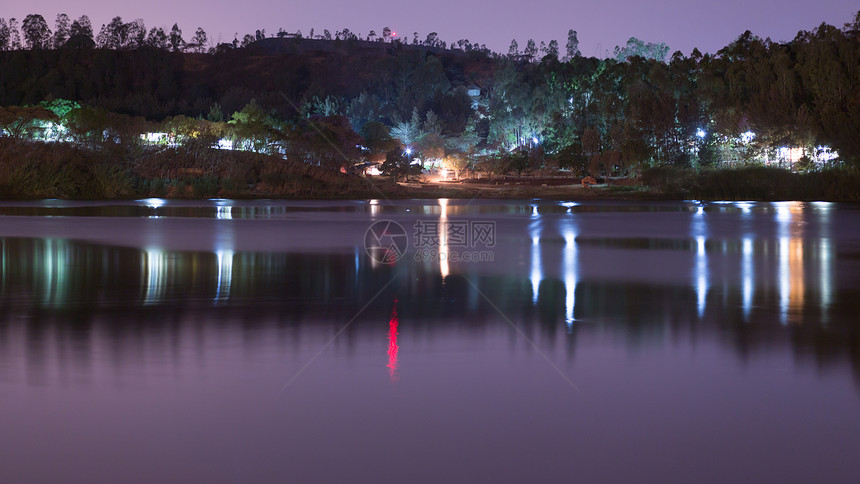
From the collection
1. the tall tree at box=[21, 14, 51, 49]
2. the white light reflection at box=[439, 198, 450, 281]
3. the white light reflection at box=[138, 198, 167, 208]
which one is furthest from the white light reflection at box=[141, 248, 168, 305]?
the tall tree at box=[21, 14, 51, 49]

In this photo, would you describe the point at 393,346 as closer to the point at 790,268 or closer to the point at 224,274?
the point at 224,274

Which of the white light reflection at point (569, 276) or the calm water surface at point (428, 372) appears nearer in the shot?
the calm water surface at point (428, 372)

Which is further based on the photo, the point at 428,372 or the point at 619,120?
the point at 619,120

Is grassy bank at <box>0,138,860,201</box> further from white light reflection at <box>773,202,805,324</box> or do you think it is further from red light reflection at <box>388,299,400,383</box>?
red light reflection at <box>388,299,400,383</box>

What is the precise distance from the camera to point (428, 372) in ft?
23.1

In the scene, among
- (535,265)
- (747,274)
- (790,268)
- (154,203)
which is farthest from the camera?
(154,203)

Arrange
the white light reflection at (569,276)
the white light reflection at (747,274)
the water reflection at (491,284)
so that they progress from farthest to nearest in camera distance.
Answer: the white light reflection at (747,274)
the white light reflection at (569,276)
the water reflection at (491,284)

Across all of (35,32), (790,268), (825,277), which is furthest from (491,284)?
(35,32)

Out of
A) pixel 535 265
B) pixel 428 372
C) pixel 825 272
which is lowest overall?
pixel 428 372

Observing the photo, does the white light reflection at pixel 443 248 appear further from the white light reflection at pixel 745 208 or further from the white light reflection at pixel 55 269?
the white light reflection at pixel 745 208

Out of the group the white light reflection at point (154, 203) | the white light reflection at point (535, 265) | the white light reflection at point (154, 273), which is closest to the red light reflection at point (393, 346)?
the white light reflection at point (535, 265)

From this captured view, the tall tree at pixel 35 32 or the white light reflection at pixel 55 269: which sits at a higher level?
the tall tree at pixel 35 32

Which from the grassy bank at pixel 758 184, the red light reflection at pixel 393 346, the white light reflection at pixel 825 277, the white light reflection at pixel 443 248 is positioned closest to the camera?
the red light reflection at pixel 393 346

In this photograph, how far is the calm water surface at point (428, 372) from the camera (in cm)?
498
